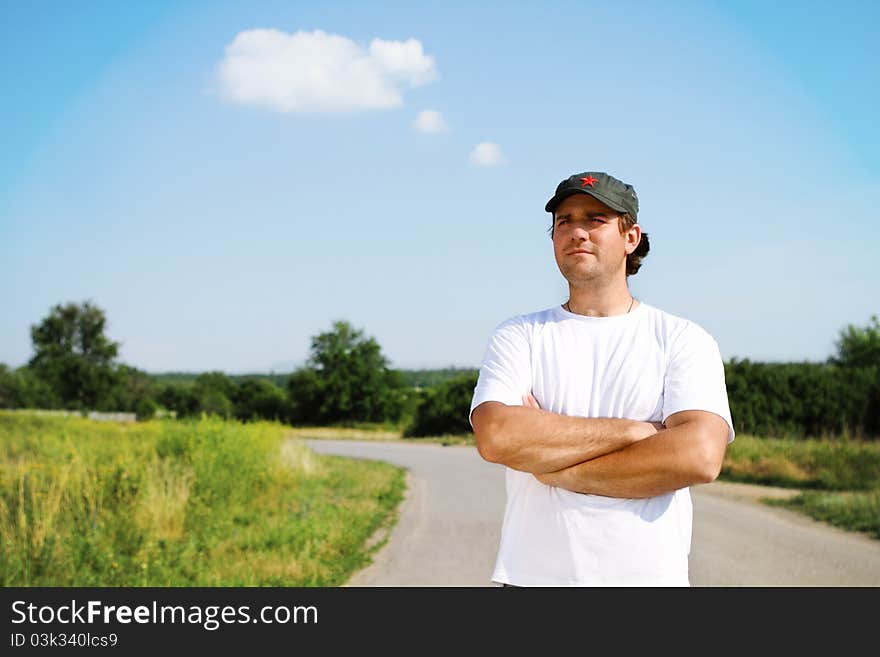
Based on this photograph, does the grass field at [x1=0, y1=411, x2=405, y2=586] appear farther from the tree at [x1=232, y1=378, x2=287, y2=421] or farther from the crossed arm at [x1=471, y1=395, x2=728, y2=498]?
the tree at [x1=232, y1=378, x2=287, y2=421]

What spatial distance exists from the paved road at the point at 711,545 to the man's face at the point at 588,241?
563 centimetres

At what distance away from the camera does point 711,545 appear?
9742 millimetres

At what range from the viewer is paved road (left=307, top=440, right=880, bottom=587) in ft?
26.8

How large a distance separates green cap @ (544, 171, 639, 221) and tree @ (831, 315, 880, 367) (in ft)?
154

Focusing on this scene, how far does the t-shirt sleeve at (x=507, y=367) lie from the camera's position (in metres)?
3.01

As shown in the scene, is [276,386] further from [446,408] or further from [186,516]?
[186,516]

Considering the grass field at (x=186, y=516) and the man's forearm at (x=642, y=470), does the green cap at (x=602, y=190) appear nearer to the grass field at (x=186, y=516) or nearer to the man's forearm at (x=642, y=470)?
the man's forearm at (x=642, y=470)

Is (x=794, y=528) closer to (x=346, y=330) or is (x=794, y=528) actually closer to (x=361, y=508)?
(x=361, y=508)

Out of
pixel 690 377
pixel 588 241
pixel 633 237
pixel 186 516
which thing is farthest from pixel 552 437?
pixel 186 516

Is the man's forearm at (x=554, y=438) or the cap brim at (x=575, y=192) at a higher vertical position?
the cap brim at (x=575, y=192)

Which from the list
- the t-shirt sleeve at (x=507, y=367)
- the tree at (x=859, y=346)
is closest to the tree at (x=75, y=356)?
the tree at (x=859, y=346)
